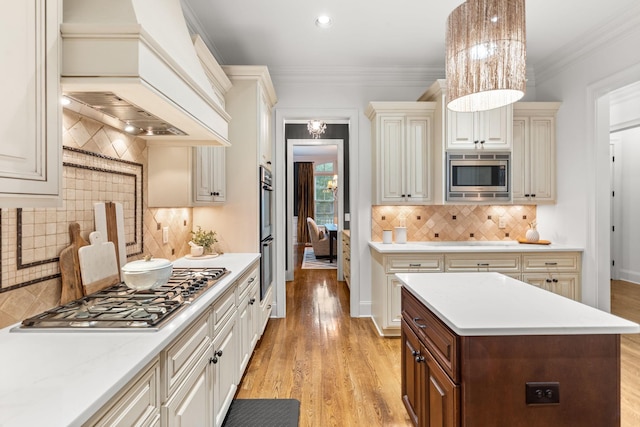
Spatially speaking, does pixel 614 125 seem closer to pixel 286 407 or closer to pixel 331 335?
pixel 331 335

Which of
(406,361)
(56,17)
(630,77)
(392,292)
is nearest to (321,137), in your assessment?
(392,292)

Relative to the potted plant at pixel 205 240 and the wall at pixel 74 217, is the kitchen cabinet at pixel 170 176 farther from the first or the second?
the potted plant at pixel 205 240

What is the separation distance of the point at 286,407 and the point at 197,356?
101 centimetres

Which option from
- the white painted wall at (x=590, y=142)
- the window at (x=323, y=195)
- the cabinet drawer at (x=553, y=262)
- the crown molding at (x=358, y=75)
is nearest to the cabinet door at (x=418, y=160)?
the crown molding at (x=358, y=75)

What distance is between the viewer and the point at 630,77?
2.84 meters

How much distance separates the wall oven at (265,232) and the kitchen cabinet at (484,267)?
4.00 ft

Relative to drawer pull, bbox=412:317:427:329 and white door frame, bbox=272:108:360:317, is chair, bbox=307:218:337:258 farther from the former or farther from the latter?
drawer pull, bbox=412:317:427:329

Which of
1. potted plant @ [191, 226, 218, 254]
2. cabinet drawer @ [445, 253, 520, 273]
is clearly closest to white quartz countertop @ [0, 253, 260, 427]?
potted plant @ [191, 226, 218, 254]

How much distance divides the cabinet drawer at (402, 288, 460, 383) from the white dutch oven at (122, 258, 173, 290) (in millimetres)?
1336

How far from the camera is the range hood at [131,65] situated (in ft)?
3.60

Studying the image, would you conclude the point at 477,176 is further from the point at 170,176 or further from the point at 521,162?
the point at 170,176

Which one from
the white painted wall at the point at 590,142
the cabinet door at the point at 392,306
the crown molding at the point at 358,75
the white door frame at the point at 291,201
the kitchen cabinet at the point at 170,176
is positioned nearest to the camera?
the kitchen cabinet at the point at 170,176

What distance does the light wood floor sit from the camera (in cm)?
211

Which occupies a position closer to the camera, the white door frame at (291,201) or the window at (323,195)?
the white door frame at (291,201)
